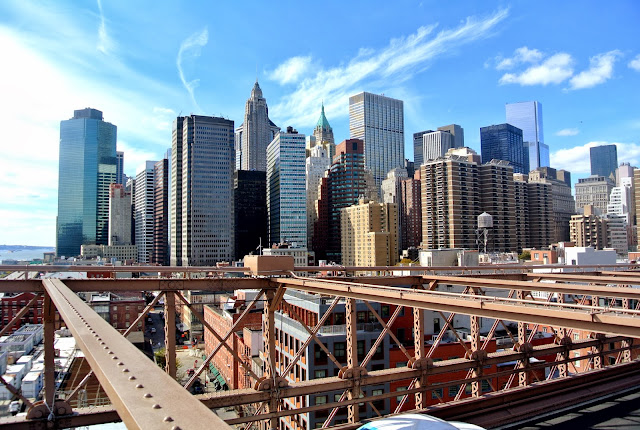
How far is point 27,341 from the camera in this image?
27.4 metres

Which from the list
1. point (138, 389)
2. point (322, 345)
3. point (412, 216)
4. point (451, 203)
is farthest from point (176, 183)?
point (138, 389)

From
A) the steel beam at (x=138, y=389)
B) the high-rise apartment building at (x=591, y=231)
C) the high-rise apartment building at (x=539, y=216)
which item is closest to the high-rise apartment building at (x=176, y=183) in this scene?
the high-rise apartment building at (x=539, y=216)

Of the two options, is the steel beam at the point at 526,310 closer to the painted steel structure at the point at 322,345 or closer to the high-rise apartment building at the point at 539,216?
the painted steel structure at the point at 322,345

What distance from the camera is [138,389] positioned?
274 cm

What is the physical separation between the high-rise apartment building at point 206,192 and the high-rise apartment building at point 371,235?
4474cm

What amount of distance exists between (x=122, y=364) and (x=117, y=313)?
51791mm

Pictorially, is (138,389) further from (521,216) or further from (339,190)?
(339,190)

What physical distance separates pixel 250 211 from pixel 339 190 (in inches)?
1683

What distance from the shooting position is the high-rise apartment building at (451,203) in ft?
433

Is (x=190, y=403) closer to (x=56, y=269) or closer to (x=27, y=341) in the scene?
(x=56, y=269)

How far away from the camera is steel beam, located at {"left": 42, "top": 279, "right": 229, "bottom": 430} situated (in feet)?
7.52

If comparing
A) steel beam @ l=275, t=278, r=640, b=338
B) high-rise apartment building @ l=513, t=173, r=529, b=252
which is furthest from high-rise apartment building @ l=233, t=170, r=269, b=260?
steel beam @ l=275, t=278, r=640, b=338

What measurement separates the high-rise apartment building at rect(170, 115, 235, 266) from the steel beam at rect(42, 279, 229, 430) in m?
159

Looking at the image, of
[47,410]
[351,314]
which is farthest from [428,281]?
→ [47,410]
